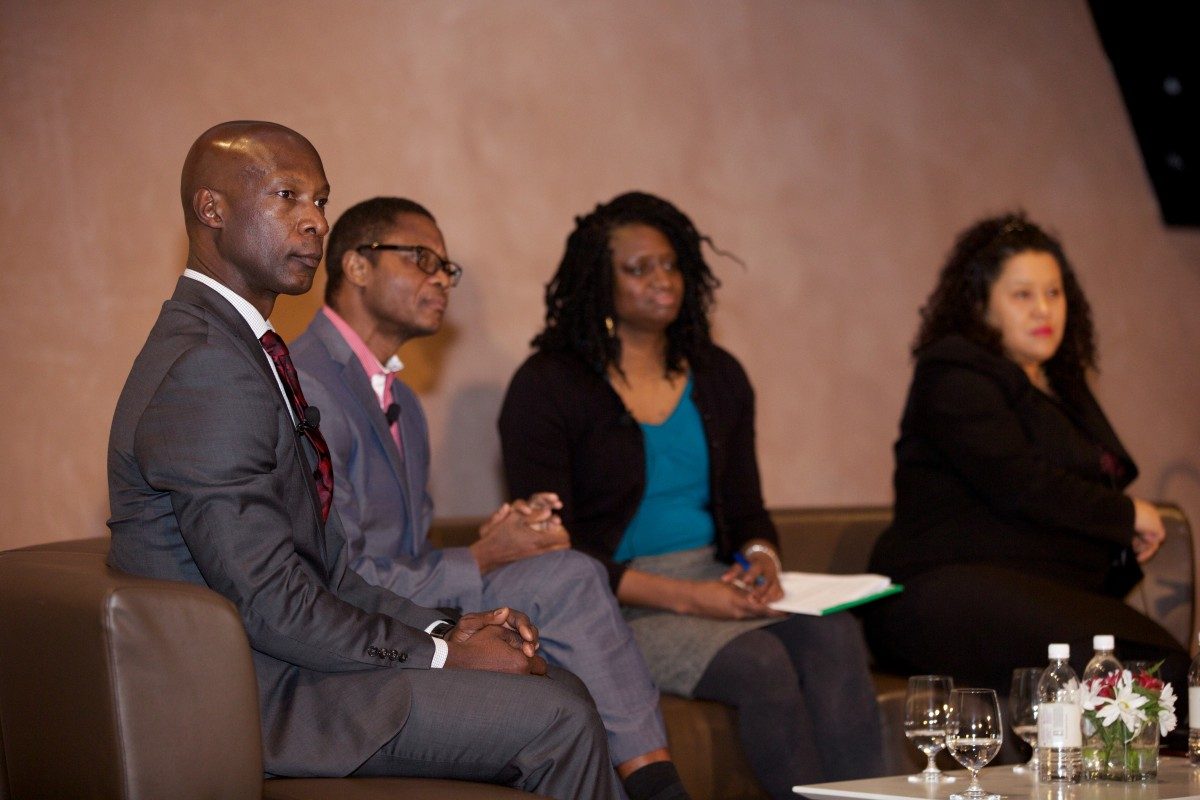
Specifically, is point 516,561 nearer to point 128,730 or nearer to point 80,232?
point 128,730

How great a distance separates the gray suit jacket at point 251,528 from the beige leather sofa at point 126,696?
0.28ft

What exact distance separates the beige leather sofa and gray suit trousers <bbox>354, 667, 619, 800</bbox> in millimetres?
53

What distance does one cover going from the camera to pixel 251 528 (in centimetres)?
226

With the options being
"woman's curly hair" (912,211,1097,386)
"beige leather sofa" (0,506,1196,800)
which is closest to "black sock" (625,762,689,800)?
"beige leather sofa" (0,506,1196,800)

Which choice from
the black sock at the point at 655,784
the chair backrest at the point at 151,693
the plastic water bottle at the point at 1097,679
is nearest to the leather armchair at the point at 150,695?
the chair backrest at the point at 151,693

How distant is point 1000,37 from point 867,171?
1125 mm

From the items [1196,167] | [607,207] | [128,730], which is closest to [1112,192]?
[1196,167]

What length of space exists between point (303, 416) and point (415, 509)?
899 mm

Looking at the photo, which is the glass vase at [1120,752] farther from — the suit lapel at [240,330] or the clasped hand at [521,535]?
the suit lapel at [240,330]

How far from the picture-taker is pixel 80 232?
372 cm

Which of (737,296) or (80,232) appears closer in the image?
(80,232)

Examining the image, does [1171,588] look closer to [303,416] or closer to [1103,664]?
[1103,664]

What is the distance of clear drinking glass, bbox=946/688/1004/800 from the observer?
8.79ft

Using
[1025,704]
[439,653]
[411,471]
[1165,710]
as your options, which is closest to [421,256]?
[411,471]
